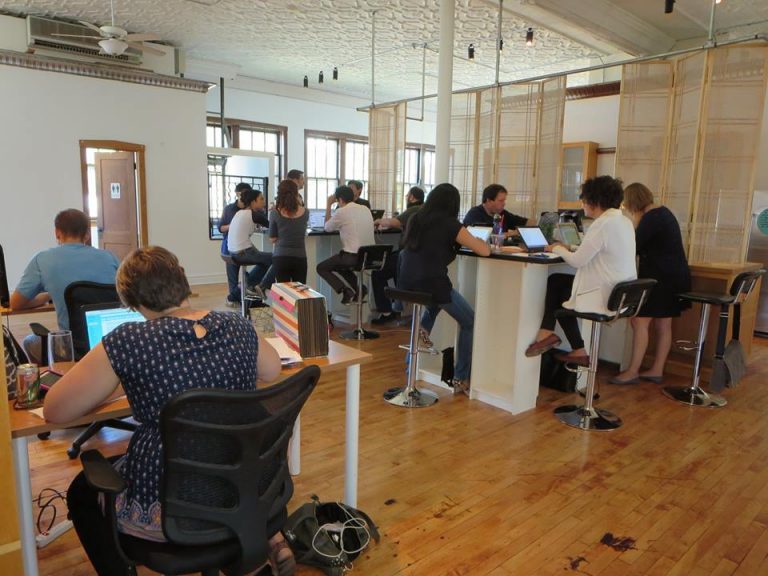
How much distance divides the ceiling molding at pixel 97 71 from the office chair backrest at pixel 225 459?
7.03 m

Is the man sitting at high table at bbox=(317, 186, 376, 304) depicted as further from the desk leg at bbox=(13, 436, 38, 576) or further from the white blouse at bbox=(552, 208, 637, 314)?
the desk leg at bbox=(13, 436, 38, 576)

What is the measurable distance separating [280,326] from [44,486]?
Answer: 56.9 inches

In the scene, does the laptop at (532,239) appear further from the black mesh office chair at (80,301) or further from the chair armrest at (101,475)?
the chair armrest at (101,475)

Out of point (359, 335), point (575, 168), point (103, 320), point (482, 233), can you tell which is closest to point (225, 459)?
point (103, 320)

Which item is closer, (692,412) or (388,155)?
(692,412)

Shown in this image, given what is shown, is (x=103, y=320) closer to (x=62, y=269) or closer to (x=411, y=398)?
(x=62, y=269)

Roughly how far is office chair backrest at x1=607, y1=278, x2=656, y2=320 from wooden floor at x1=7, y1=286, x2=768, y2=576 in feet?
2.51

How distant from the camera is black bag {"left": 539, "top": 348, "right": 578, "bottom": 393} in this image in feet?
13.6

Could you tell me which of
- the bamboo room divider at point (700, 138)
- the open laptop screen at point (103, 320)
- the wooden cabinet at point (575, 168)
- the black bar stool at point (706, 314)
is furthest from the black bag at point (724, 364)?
the open laptop screen at point (103, 320)

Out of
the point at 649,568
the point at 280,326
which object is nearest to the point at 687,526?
the point at 649,568

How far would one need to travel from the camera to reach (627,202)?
13.6ft

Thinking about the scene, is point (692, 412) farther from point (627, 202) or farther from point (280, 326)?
point (280, 326)

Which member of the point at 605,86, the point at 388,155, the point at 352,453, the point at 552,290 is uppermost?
the point at 605,86

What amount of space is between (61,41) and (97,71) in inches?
22.5
